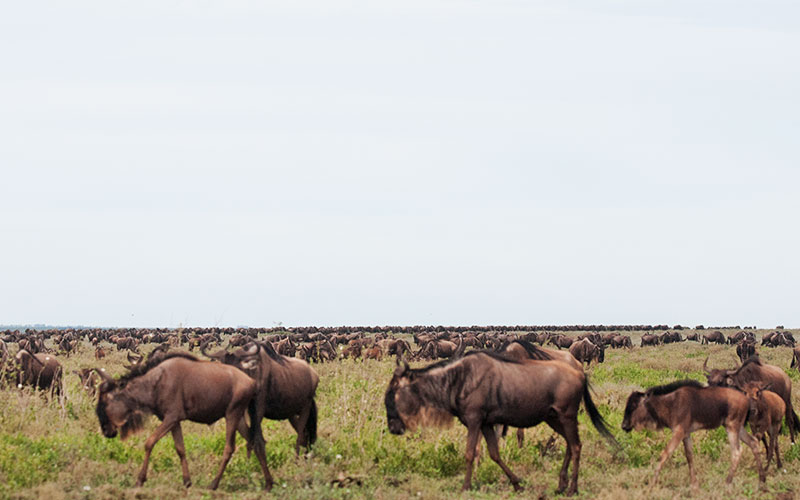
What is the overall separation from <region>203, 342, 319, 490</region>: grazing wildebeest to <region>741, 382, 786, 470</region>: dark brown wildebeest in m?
6.50

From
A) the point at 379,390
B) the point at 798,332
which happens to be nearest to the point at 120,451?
the point at 379,390

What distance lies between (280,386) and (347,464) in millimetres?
1506

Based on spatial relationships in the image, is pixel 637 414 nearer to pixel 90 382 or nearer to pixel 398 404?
pixel 398 404

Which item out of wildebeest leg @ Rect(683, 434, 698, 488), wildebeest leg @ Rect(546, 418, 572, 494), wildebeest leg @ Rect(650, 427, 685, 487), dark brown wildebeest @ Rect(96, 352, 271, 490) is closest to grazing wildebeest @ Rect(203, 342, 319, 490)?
dark brown wildebeest @ Rect(96, 352, 271, 490)

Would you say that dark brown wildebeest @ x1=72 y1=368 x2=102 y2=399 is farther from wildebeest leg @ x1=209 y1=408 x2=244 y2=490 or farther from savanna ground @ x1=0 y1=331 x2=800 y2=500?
wildebeest leg @ x1=209 y1=408 x2=244 y2=490

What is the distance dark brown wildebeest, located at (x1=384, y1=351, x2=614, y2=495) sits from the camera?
33.1ft

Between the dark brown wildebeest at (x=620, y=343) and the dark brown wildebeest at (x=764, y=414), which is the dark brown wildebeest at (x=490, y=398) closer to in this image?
the dark brown wildebeest at (x=764, y=414)

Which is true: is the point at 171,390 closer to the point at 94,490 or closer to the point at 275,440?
the point at 94,490

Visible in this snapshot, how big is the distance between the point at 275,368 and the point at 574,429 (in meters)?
4.16

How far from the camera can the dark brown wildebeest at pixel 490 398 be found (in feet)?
33.1

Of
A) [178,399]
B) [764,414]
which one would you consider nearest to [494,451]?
[178,399]

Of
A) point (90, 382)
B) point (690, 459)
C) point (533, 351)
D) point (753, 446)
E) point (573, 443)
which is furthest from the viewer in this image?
point (90, 382)

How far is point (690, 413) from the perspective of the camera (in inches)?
419

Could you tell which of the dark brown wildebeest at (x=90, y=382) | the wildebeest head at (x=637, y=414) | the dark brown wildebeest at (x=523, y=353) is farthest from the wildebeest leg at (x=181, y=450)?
the dark brown wildebeest at (x=90, y=382)
